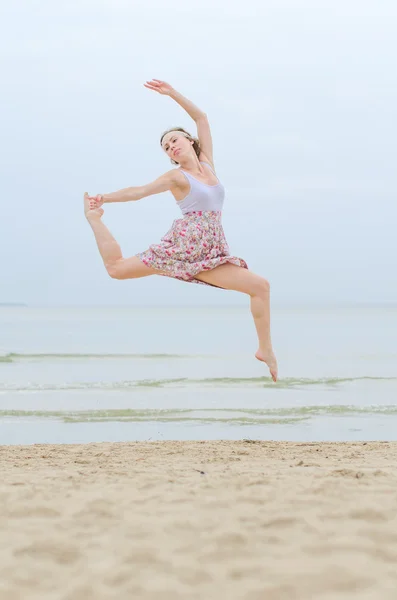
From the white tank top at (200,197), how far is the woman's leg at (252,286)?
42cm

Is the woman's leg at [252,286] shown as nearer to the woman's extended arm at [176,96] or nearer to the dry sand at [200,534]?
the dry sand at [200,534]

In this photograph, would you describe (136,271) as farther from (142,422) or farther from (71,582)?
(142,422)

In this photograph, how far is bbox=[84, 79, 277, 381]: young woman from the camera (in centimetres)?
494

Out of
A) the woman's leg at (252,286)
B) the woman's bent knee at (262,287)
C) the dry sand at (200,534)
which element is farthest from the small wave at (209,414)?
the woman's bent knee at (262,287)

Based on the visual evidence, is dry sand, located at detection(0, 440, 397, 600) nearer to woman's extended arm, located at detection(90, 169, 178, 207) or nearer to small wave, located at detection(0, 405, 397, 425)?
woman's extended arm, located at detection(90, 169, 178, 207)

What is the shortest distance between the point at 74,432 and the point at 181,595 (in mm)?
7815

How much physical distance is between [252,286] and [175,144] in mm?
1080

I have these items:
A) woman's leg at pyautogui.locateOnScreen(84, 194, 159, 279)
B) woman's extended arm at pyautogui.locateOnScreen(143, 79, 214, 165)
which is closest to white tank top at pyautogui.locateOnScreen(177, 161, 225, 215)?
woman's extended arm at pyautogui.locateOnScreen(143, 79, 214, 165)

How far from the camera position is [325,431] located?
10.8 m

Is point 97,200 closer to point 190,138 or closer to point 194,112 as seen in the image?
A: point 190,138

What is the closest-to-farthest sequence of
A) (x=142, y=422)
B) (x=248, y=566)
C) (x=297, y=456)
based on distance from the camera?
(x=248, y=566) < (x=297, y=456) < (x=142, y=422)

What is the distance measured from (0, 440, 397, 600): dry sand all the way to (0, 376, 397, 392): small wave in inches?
420

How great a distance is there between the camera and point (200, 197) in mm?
5000

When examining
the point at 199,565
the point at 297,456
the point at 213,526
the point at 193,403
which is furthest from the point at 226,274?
the point at 193,403
